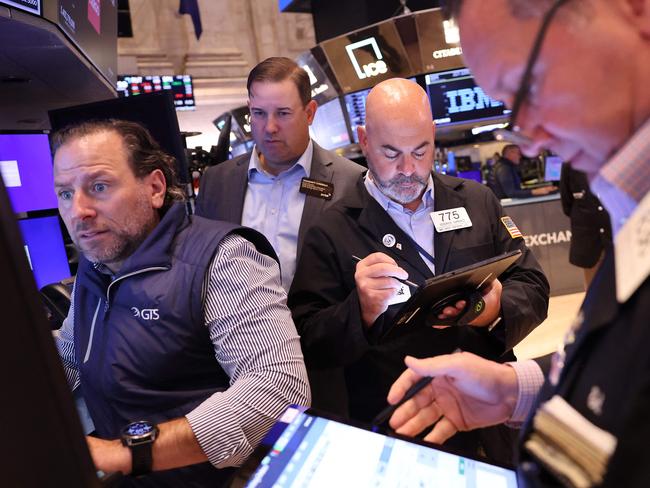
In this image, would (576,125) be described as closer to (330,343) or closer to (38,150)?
(330,343)

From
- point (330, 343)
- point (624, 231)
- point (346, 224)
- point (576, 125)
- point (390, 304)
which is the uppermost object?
point (576, 125)

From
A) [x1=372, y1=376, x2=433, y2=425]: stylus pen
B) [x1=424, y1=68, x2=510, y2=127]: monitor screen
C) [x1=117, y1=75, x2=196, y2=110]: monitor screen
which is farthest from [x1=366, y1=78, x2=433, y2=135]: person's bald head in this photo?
[x1=117, y1=75, x2=196, y2=110]: monitor screen

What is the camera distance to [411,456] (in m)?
0.84

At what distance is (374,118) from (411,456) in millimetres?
1247

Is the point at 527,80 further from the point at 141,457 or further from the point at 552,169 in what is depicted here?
the point at 552,169

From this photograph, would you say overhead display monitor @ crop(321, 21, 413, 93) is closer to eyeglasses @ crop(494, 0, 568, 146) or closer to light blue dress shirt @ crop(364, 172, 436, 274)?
light blue dress shirt @ crop(364, 172, 436, 274)

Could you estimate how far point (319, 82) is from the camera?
6.23 m

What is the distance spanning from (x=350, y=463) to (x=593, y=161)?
577 millimetres

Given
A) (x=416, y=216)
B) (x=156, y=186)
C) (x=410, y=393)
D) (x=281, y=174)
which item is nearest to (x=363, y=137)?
(x=416, y=216)

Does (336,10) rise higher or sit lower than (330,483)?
higher

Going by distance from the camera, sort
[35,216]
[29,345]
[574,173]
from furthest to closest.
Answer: [574,173] < [35,216] < [29,345]

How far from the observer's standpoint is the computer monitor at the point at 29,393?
1.25ft

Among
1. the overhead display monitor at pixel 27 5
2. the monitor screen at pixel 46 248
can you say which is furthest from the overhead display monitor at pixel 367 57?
the overhead display monitor at pixel 27 5

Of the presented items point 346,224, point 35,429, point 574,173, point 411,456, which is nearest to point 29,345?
point 35,429
